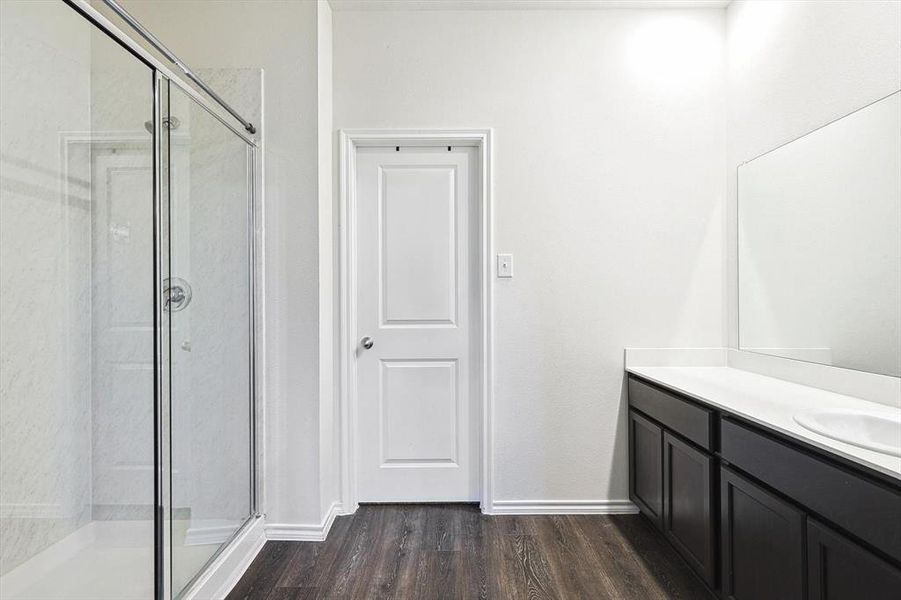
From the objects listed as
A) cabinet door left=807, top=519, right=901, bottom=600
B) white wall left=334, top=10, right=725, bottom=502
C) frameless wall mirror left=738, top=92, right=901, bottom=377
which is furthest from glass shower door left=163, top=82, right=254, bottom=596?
frameless wall mirror left=738, top=92, right=901, bottom=377

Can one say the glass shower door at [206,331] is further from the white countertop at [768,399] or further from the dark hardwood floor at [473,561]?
the white countertop at [768,399]

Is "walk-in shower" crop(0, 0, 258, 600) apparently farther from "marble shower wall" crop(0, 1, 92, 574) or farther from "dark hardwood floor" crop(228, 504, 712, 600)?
"dark hardwood floor" crop(228, 504, 712, 600)

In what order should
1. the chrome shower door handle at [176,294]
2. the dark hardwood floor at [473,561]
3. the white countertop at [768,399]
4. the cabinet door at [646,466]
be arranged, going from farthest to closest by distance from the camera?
the cabinet door at [646,466] → the dark hardwood floor at [473,561] → the chrome shower door handle at [176,294] → the white countertop at [768,399]

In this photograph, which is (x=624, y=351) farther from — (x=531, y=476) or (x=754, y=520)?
(x=754, y=520)

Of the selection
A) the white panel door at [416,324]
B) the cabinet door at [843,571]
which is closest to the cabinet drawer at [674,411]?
the cabinet door at [843,571]

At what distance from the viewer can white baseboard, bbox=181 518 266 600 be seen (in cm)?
179

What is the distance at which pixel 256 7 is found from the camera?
234 cm

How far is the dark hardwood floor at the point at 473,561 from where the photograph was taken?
1925 millimetres

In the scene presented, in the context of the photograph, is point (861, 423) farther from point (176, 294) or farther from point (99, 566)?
point (99, 566)

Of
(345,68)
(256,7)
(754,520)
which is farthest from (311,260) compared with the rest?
(754,520)

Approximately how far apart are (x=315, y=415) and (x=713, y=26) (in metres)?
2.88

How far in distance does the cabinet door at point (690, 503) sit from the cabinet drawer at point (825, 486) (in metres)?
0.23

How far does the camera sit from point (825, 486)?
49.6 inches

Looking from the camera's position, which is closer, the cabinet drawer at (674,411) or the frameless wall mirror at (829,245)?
the frameless wall mirror at (829,245)
